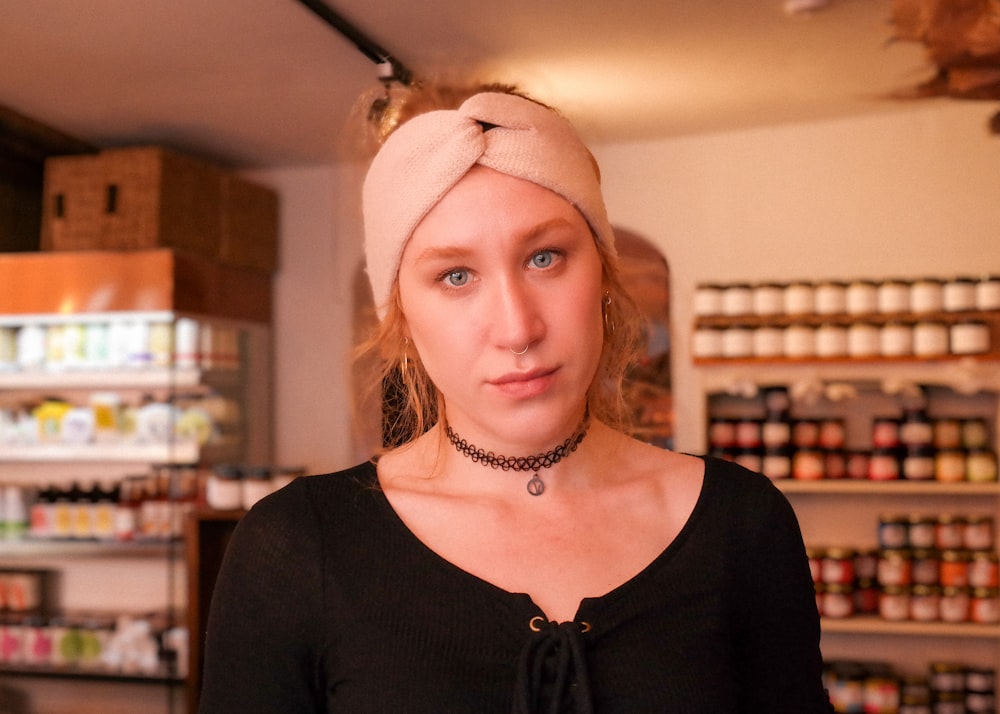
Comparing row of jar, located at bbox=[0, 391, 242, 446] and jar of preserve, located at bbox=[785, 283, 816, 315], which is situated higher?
jar of preserve, located at bbox=[785, 283, 816, 315]

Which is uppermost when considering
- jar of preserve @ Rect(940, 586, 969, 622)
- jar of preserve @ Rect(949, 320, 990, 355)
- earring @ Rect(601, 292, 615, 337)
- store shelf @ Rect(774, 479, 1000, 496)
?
jar of preserve @ Rect(949, 320, 990, 355)

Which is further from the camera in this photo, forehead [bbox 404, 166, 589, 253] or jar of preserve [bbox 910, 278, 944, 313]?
Answer: jar of preserve [bbox 910, 278, 944, 313]

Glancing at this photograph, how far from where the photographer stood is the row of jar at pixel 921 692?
3.82m

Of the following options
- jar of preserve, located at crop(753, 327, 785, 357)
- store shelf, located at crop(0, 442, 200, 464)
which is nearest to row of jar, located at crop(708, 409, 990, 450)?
jar of preserve, located at crop(753, 327, 785, 357)

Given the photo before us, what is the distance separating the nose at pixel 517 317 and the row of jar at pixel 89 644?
12.3ft

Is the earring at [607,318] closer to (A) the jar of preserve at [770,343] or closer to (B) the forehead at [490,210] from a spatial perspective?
(B) the forehead at [490,210]

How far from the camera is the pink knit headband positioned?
935 millimetres

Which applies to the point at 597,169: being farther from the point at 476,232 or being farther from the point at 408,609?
the point at 408,609

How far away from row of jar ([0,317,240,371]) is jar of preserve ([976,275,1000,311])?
3.23m

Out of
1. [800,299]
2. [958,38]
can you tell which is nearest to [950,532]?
[800,299]

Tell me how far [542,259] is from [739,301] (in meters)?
3.31

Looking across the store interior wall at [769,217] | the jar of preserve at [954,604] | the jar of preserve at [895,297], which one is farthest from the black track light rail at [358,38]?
the jar of preserve at [954,604]

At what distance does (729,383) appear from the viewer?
13.3 feet

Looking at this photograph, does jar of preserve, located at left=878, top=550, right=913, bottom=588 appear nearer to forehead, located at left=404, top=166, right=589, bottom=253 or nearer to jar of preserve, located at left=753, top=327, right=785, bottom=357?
jar of preserve, located at left=753, top=327, right=785, bottom=357
